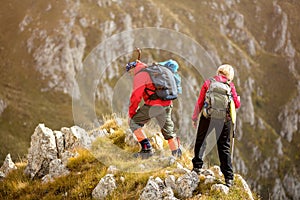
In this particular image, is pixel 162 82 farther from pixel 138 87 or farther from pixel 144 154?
pixel 144 154

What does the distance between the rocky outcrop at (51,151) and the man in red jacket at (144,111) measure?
201cm

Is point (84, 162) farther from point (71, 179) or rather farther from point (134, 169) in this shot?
point (134, 169)

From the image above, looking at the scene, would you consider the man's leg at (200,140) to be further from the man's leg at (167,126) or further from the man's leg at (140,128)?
the man's leg at (140,128)


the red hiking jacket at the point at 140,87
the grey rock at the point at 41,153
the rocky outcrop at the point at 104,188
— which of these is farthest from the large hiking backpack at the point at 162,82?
the grey rock at the point at 41,153

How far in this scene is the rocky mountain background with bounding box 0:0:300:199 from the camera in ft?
406

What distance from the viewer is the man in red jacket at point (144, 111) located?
33.7 feet

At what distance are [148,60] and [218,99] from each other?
142 m

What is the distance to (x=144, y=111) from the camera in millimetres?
10672

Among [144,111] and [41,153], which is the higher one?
[144,111]

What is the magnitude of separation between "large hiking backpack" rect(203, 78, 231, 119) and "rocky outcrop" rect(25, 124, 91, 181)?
4.48 metres

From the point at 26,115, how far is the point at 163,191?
117 meters

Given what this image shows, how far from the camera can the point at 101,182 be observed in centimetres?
920

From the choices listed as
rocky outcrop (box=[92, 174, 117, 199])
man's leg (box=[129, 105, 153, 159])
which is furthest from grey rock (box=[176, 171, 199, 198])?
man's leg (box=[129, 105, 153, 159])

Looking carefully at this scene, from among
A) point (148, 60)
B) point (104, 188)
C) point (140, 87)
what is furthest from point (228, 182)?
point (148, 60)
